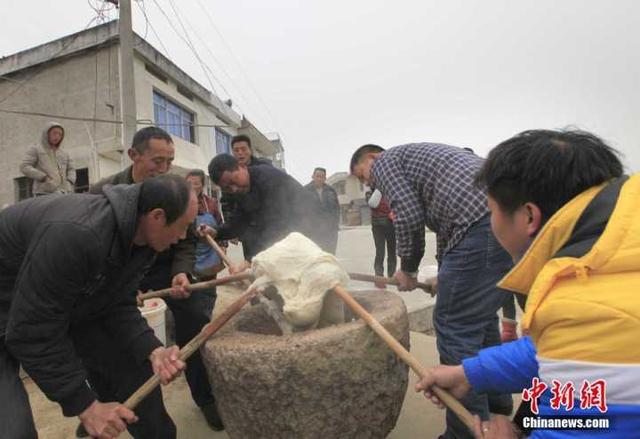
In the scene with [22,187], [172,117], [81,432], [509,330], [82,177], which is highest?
[172,117]

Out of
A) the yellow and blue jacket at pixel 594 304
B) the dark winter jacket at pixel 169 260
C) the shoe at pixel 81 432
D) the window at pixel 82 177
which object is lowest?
the shoe at pixel 81 432

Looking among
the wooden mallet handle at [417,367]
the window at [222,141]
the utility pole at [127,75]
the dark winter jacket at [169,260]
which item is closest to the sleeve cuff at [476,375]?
the wooden mallet handle at [417,367]

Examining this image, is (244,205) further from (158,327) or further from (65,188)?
(65,188)

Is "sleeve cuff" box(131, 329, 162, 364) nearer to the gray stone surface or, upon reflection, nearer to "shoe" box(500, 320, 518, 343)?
the gray stone surface

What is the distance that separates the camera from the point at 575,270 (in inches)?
37.5

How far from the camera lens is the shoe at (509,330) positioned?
368 cm

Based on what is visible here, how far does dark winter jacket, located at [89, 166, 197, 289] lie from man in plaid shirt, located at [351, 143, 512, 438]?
139cm

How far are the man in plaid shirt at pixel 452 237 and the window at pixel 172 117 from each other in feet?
37.3

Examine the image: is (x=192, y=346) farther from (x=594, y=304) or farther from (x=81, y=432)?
(x=594, y=304)

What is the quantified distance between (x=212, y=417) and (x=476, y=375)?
190 cm

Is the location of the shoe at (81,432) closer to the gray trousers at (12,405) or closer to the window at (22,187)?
the gray trousers at (12,405)

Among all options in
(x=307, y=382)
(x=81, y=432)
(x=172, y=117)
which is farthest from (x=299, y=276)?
(x=172, y=117)

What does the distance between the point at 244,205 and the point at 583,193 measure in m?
3.16

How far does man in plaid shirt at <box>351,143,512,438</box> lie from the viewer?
2.17 m
